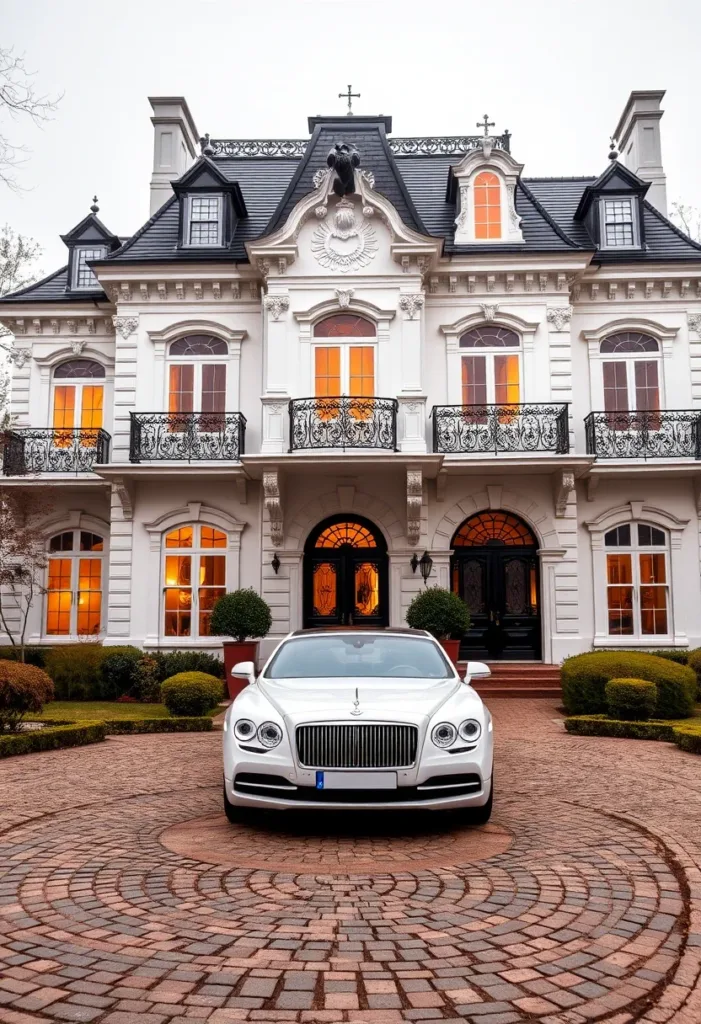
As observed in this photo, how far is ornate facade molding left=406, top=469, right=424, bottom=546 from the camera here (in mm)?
16438

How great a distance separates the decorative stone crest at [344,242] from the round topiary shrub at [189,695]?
375 inches

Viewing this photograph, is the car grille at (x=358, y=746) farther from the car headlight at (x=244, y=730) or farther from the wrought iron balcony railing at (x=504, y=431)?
the wrought iron balcony railing at (x=504, y=431)

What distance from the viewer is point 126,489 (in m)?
17.7

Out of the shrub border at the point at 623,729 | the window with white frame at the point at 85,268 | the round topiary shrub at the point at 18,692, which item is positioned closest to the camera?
the round topiary shrub at the point at 18,692

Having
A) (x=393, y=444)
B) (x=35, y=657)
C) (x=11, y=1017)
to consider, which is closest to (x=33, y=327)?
(x=35, y=657)

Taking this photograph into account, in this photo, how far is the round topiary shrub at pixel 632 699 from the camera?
38.0 feet

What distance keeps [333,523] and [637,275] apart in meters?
8.85

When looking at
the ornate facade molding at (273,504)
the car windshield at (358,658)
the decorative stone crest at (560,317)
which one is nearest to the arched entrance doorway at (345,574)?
the ornate facade molding at (273,504)

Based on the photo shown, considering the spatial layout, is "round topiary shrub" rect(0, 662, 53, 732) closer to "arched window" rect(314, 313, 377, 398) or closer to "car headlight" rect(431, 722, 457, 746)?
"car headlight" rect(431, 722, 457, 746)

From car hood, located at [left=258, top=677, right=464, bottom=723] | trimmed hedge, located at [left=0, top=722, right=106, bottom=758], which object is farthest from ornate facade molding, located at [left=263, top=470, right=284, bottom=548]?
car hood, located at [left=258, top=677, right=464, bottom=723]

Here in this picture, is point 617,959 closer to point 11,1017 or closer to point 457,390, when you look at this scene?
point 11,1017

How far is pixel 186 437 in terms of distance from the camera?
17.7 meters

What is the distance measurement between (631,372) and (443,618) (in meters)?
7.98

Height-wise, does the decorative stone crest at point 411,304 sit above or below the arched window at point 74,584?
above
